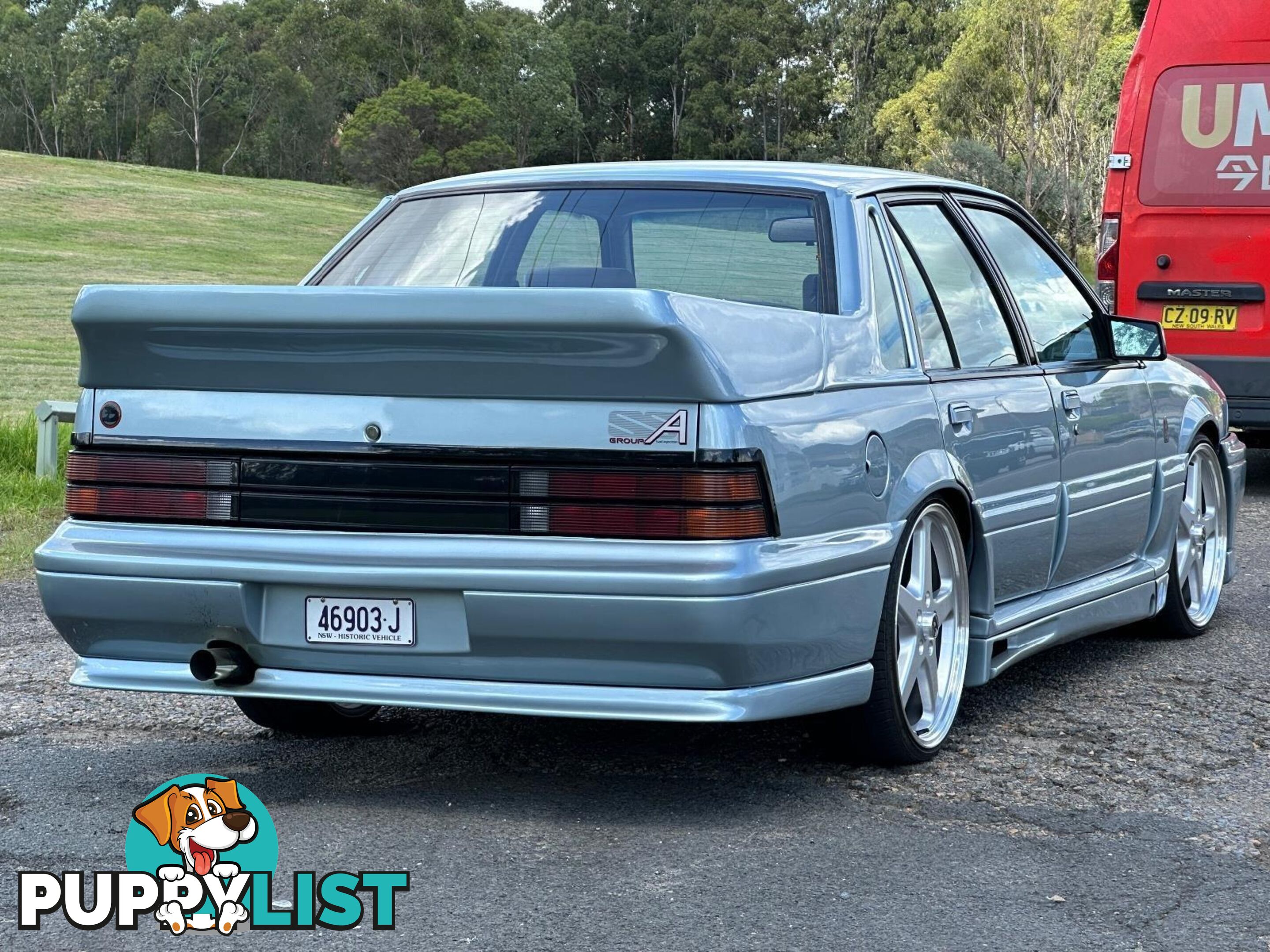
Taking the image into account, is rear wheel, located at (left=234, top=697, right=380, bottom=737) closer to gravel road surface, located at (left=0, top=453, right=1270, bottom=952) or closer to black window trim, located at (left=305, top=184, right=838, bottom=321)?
gravel road surface, located at (left=0, top=453, right=1270, bottom=952)

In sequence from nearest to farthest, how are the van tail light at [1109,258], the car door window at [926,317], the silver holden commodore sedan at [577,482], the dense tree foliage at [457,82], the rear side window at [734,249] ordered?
1. the silver holden commodore sedan at [577,482]
2. the rear side window at [734,249]
3. the car door window at [926,317]
4. the van tail light at [1109,258]
5. the dense tree foliage at [457,82]

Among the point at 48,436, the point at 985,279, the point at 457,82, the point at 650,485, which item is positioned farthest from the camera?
the point at 457,82

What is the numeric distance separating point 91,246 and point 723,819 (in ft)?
166

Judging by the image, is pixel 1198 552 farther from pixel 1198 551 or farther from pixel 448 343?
pixel 448 343

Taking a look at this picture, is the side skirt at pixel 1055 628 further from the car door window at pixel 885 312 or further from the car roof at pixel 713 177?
the car roof at pixel 713 177

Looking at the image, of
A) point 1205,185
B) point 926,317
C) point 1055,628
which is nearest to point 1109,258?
point 1205,185

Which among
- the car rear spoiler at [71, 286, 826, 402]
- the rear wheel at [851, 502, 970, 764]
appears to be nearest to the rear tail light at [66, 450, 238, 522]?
the car rear spoiler at [71, 286, 826, 402]

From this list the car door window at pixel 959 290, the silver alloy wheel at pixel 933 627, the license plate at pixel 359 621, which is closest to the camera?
the license plate at pixel 359 621

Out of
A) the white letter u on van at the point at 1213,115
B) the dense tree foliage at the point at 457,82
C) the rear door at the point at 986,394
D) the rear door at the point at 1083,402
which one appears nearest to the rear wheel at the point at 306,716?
the rear door at the point at 986,394

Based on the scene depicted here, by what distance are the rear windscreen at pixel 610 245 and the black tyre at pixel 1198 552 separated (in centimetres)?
238

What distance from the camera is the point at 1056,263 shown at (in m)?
6.19

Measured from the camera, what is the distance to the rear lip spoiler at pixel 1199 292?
1026 centimetres

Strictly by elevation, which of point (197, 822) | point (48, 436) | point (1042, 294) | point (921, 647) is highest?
point (1042, 294)

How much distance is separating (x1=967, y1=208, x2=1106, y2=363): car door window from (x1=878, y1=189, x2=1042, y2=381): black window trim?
86 mm
